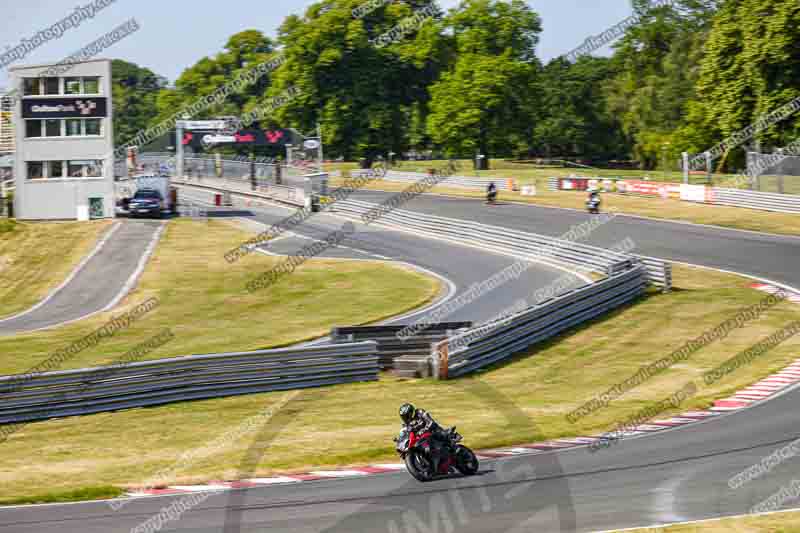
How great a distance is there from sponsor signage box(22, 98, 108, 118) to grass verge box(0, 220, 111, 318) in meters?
6.35

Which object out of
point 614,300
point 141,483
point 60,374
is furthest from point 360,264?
point 141,483

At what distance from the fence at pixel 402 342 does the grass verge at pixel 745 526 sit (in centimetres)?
1074

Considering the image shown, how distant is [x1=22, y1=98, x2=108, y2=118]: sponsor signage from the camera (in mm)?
56438

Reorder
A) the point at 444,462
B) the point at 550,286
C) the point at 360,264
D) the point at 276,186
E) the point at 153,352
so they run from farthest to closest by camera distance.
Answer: the point at 276,186
the point at 360,264
the point at 550,286
the point at 153,352
the point at 444,462

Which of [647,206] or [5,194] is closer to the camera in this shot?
[647,206]

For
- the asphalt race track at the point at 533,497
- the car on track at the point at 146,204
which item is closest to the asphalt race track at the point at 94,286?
the car on track at the point at 146,204

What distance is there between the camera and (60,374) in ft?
56.7

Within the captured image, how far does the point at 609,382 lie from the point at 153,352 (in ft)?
37.9

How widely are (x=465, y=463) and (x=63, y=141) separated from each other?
49.0 m

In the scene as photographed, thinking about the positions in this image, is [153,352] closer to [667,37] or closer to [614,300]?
[614,300]

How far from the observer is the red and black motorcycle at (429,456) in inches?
498

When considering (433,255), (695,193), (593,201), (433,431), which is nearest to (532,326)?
(433,431)

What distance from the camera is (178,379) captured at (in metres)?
18.6

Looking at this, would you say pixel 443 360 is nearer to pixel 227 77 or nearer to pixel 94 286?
pixel 94 286
